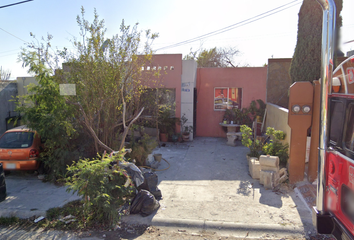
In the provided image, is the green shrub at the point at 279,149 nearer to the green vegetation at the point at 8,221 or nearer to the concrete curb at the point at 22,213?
the concrete curb at the point at 22,213

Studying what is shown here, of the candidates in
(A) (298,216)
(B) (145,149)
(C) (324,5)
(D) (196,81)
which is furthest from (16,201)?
(D) (196,81)

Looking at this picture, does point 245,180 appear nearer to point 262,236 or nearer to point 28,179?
point 262,236

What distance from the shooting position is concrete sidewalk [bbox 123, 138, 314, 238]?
433 cm

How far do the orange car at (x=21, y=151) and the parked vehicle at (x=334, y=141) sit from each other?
659 cm

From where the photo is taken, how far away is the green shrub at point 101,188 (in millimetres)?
4188

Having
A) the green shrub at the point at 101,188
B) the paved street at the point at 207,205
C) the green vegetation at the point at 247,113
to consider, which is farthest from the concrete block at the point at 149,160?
the green vegetation at the point at 247,113

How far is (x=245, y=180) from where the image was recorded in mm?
6539

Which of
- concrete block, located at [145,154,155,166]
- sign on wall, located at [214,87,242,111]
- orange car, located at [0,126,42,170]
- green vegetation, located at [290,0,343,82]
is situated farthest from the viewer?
sign on wall, located at [214,87,242,111]

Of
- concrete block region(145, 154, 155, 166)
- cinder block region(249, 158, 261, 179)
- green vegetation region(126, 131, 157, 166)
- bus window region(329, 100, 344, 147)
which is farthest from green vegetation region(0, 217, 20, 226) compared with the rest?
bus window region(329, 100, 344, 147)

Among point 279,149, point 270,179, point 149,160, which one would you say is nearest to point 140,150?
point 149,160

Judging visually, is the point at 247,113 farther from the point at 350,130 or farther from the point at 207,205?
the point at 350,130

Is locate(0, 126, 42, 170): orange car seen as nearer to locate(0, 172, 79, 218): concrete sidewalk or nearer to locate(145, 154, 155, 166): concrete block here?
locate(0, 172, 79, 218): concrete sidewalk

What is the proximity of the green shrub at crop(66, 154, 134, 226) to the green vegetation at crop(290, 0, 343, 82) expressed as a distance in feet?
21.2

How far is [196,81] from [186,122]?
2.25 meters
